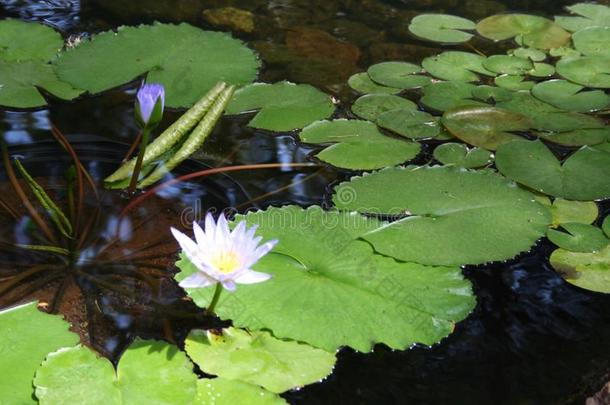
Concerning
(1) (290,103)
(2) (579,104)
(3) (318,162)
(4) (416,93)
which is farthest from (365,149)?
(2) (579,104)

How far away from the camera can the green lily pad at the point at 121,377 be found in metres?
1.33

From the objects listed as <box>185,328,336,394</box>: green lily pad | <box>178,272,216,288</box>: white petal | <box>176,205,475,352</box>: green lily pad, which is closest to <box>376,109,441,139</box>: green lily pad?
<box>176,205,475,352</box>: green lily pad

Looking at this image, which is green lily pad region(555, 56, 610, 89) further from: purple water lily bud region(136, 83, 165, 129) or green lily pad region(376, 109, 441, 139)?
purple water lily bud region(136, 83, 165, 129)

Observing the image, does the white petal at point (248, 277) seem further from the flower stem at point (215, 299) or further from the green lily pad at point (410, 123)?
the green lily pad at point (410, 123)

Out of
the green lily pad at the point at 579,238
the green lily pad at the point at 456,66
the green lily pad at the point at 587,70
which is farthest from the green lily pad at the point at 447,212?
the green lily pad at the point at 587,70

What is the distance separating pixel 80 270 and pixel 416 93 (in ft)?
4.49

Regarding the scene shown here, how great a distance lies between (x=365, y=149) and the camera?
2.17 metres

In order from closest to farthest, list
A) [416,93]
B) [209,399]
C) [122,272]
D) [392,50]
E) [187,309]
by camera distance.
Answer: [209,399], [187,309], [122,272], [416,93], [392,50]

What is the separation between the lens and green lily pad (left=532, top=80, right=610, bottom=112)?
2.41m

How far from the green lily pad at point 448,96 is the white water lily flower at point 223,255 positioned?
4.07 feet

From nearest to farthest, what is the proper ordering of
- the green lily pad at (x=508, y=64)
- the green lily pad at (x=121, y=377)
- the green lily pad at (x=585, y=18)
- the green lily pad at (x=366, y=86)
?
the green lily pad at (x=121, y=377), the green lily pad at (x=366, y=86), the green lily pad at (x=508, y=64), the green lily pad at (x=585, y=18)

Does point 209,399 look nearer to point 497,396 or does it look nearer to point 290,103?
point 497,396

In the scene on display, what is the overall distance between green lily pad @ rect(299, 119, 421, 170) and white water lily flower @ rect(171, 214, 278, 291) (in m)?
0.78

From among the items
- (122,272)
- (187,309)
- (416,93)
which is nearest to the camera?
(187,309)
